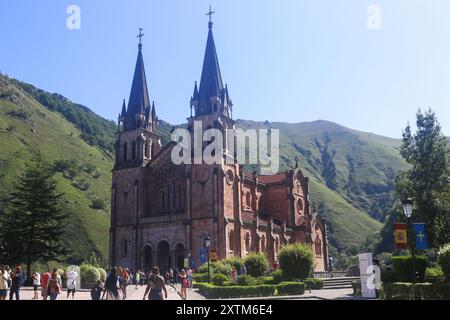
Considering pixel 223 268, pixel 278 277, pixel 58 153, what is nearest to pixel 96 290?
pixel 278 277

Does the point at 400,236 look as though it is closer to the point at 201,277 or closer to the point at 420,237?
the point at 420,237

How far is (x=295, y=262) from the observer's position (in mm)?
39469

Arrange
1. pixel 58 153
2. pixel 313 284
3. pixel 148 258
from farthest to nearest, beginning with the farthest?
pixel 58 153
pixel 148 258
pixel 313 284

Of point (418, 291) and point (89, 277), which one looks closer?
point (418, 291)

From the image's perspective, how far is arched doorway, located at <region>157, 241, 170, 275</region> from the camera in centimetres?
5469

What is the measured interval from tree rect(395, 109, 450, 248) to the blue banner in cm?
1893

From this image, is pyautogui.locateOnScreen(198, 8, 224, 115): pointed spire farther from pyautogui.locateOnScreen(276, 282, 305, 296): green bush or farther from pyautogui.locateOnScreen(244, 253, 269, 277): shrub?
pyautogui.locateOnScreen(276, 282, 305, 296): green bush

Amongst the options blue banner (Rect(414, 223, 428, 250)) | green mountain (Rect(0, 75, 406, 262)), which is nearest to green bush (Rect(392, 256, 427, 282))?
blue banner (Rect(414, 223, 428, 250))

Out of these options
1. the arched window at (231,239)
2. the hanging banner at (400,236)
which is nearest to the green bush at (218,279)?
the arched window at (231,239)

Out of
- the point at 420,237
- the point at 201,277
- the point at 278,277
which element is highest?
the point at 420,237

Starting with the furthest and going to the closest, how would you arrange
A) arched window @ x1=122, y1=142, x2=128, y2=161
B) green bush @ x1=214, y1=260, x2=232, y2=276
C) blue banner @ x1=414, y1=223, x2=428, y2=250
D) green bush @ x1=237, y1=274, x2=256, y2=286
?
arched window @ x1=122, y1=142, x2=128, y2=161
green bush @ x1=214, y1=260, x2=232, y2=276
green bush @ x1=237, y1=274, x2=256, y2=286
blue banner @ x1=414, y1=223, x2=428, y2=250

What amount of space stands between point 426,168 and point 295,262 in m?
18.0
